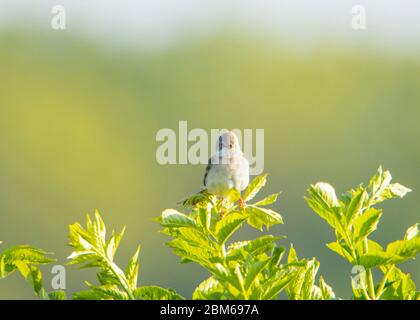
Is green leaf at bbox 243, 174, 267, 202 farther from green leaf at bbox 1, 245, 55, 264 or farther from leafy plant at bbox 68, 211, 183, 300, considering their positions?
green leaf at bbox 1, 245, 55, 264

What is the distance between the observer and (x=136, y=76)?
4691 centimetres

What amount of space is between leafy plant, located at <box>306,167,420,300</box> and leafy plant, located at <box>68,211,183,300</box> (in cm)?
37

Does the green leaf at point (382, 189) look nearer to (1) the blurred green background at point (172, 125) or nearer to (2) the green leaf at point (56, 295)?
(2) the green leaf at point (56, 295)

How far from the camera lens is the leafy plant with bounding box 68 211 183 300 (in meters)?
2.00

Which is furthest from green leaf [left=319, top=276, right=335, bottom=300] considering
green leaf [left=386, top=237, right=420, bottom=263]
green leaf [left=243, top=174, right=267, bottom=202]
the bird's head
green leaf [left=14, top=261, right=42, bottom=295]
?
the bird's head

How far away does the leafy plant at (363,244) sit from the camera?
1961 mm

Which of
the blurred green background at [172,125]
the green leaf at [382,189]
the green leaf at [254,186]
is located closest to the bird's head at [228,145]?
the green leaf at [254,186]

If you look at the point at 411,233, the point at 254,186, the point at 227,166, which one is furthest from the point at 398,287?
the point at 227,166

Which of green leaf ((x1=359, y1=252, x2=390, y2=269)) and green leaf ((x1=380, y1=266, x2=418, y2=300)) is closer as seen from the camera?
green leaf ((x1=359, y1=252, x2=390, y2=269))

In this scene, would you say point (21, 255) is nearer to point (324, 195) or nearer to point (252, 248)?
point (252, 248)

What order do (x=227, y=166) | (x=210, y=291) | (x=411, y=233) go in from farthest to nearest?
(x=227, y=166) → (x=411, y=233) → (x=210, y=291)

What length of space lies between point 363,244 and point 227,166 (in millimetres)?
3329

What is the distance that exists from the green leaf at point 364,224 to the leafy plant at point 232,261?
13 cm

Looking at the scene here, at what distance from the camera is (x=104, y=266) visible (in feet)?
6.86
